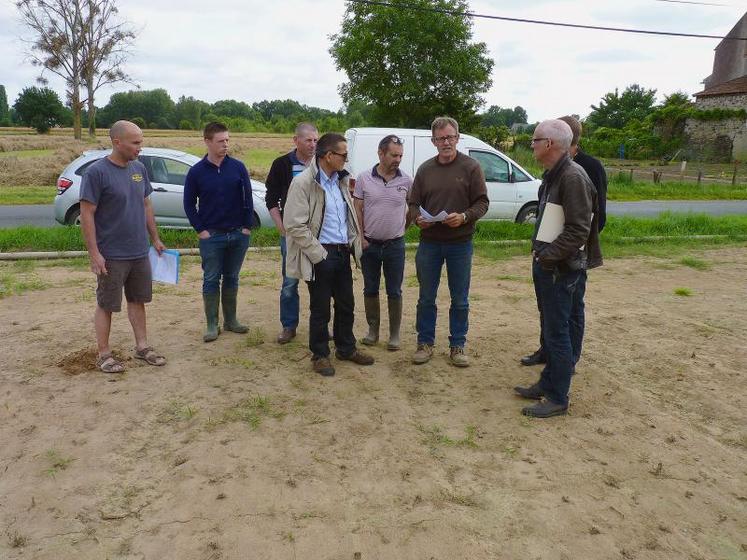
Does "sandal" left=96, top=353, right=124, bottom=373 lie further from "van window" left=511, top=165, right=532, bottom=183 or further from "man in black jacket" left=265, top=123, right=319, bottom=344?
"van window" left=511, top=165, right=532, bottom=183

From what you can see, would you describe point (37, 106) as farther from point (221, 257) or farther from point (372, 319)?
point (372, 319)

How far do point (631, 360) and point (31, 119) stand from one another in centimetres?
5300

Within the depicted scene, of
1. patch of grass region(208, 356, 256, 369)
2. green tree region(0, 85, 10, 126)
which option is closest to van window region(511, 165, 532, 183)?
patch of grass region(208, 356, 256, 369)

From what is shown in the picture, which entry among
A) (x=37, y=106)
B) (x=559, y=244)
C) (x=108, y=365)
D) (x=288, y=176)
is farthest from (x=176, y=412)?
(x=37, y=106)

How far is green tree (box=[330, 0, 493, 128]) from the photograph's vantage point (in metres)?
30.5

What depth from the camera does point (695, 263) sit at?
361 inches

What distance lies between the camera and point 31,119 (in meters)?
47.9

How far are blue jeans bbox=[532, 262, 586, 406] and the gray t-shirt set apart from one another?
9.58 feet

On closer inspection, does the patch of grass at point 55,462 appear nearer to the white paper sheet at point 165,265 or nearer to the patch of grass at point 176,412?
the patch of grass at point 176,412

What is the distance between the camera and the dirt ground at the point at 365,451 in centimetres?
289

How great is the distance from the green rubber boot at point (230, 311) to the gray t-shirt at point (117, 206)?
113cm

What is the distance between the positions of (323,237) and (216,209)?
116cm

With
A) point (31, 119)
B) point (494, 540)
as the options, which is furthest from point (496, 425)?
point (31, 119)

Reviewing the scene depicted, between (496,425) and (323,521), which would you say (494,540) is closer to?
(323,521)
